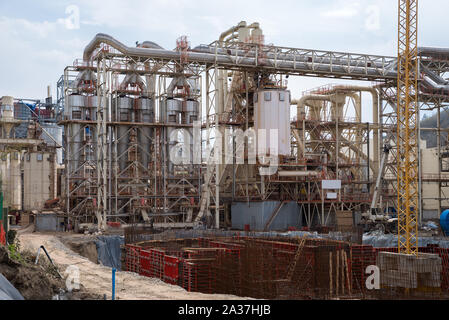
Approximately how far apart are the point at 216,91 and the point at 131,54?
26.0ft

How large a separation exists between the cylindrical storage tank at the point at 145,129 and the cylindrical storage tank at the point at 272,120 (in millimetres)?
9802

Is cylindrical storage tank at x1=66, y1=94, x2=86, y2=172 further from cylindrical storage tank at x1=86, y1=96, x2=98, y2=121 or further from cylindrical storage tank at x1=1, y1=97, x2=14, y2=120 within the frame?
cylindrical storage tank at x1=1, y1=97, x2=14, y2=120

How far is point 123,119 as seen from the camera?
51969 millimetres

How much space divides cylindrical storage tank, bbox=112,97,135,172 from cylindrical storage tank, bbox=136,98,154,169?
89 centimetres

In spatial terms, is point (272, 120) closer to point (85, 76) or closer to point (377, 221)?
point (377, 221)

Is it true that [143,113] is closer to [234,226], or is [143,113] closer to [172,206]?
[172,206]

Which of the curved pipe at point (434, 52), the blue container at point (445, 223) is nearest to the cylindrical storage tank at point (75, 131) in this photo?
the blue container at point (445, 223)

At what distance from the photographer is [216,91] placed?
4988 cm

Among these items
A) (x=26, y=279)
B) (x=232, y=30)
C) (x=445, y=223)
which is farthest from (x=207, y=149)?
(x=26, y=279)

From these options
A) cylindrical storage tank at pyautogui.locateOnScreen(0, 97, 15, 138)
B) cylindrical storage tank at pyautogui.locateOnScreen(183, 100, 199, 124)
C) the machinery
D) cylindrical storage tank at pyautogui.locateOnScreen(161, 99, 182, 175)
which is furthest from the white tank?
the machinery

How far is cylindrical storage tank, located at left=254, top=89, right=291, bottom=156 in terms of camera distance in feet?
171

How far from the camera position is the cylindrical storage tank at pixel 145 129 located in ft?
172

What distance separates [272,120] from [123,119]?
535 inches
